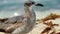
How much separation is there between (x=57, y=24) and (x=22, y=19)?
2.59ft

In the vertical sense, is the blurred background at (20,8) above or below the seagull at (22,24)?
above

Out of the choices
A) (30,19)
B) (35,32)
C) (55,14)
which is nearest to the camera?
(30,19)

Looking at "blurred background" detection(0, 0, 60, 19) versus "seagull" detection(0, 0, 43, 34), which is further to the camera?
"blurred background" detection(0, 0, 60, 19)

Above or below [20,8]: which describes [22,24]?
below

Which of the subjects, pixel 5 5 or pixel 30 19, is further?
pixel 5 5

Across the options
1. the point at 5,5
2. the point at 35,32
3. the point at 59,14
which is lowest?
the point at 35,32

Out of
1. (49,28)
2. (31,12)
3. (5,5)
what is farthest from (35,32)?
(5,5)

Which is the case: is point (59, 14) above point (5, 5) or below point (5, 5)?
A: below

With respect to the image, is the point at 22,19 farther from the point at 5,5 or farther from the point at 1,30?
the point at 5,5

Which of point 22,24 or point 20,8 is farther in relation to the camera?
point 20,8

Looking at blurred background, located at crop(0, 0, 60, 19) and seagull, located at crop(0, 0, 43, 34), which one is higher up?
blurred background, located at crop(0, 0, 60, 19)

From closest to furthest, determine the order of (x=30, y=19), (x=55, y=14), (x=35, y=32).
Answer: (x=30, y=19)
(x=35, y=32)
(x=55, y=14)

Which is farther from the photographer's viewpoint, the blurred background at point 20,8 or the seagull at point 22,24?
the blurred background at point 20,8

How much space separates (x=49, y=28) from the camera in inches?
110
